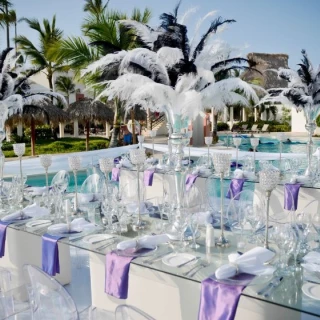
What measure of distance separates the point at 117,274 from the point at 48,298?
18.6 inches

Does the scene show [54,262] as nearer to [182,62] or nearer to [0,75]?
[182,62]

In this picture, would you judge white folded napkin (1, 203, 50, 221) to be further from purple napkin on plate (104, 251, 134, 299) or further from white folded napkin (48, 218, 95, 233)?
purple napkin on plate (104, 251, 134, 299)

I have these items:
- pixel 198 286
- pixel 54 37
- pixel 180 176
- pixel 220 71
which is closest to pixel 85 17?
pixel 54 37

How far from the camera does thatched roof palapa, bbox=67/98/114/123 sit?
16.8m

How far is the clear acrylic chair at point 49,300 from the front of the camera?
7.14 ft

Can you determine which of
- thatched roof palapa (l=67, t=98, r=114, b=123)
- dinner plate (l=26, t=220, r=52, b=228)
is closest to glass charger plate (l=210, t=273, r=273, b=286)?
dinner plate (l=26, t=220, r=52, b=228)

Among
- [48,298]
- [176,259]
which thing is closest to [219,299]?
[176,259]

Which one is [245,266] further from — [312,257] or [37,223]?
[37,223]

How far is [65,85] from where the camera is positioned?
34188mm

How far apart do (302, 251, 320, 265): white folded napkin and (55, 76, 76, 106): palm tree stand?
33272mm

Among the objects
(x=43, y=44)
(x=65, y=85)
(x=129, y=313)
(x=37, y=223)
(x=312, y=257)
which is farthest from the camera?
(x=65, y=85)

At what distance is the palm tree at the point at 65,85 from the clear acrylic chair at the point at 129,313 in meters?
33.7

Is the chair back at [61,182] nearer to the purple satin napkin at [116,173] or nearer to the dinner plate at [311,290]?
the purple satin napkin at [116,173]

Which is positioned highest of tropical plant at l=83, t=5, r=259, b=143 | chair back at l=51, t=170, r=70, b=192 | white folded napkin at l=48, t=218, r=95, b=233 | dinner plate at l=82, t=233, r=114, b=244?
tropical plant at l=83, t=5, r=259, b=143
